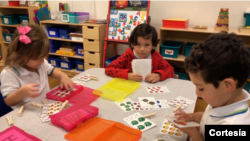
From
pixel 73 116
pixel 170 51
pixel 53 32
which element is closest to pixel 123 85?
pixel 73 116

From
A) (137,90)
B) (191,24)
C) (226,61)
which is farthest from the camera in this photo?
(191,24)

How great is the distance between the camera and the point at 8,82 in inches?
44.4

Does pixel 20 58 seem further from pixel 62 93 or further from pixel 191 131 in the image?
pixel 191 131

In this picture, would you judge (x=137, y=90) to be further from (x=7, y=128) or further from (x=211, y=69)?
(x=7, y=128)

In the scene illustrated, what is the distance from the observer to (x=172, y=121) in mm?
826

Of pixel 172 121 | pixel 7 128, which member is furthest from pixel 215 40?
pixel 7 128

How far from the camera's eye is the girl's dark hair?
1106mm

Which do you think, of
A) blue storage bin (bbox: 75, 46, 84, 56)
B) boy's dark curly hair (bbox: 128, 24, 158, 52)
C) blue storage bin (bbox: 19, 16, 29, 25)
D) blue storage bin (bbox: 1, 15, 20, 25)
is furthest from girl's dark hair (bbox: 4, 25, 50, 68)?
blue storage bin (bbox: 1, 15, 20, 25)

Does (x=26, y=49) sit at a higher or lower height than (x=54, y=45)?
higher

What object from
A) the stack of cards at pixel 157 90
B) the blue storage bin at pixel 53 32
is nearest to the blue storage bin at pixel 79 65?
the blue storage bin at pixel 53 32

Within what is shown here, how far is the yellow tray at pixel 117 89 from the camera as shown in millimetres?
1115

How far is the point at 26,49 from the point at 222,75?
1.00m

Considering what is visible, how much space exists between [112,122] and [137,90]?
399 mm

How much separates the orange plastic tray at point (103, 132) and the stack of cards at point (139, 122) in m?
0.05
